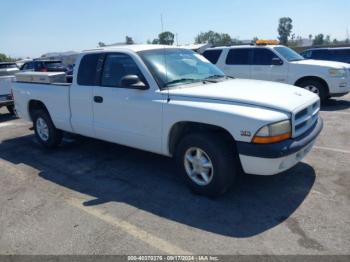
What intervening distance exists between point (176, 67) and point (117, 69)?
0.93 metres

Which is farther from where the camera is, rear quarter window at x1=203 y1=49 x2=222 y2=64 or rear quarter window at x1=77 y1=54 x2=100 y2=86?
rear quarter window at x1=203 y1=49 x2=222 y2=64

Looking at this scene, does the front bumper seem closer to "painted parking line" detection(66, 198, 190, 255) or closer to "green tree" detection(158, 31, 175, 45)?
"painted parking line" detection(66, 198, 190, 255)

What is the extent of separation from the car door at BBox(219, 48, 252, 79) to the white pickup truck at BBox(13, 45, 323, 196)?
5573mm

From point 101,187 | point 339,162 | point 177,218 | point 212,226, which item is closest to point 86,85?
point 101,187

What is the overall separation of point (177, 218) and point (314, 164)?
98.2 inches

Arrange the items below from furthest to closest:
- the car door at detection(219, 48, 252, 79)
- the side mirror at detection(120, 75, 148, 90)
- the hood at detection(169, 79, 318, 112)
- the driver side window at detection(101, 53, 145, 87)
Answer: the car door at detection(219, 48, 252, 79), the driver side window at detection(101, 53, 145, 87), the side mirror at detection(120, 75, 148, 90), the hood at detection(169, 79, 318, 112)

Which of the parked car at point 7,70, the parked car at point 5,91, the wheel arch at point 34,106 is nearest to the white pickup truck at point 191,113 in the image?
the wheel arch at point 34,106

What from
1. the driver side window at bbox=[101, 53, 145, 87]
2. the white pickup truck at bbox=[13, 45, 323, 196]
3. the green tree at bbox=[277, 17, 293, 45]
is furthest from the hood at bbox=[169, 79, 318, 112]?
the green tree at bbox=[277, 17, 293, 45]

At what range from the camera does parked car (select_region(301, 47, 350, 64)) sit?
54.5 feet

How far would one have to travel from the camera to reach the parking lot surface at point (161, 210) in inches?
133

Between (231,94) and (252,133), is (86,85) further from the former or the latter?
(252,133)

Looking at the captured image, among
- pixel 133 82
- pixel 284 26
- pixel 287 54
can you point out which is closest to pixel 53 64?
pixel 287 54

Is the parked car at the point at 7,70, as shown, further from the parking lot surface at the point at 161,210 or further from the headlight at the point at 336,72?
the headlight at the point at 336,72

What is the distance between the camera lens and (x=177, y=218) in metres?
3.87
